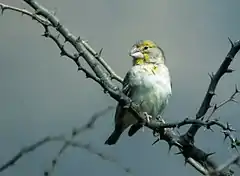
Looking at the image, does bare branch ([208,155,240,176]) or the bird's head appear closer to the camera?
bare branch ([208,155,240,176])

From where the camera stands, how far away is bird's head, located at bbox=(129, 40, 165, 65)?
8.17 meters

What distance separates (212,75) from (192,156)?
0.60 metres

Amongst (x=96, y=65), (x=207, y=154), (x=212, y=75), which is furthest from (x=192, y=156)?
(x=96, y=65)

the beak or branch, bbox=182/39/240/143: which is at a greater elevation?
the beak

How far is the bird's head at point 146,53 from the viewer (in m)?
8.17

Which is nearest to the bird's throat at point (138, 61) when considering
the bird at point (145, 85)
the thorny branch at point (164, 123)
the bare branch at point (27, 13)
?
the bird at point (145, 85)

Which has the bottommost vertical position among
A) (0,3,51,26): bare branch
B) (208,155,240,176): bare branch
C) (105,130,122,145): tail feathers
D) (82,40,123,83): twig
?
(105,130,122,145): tail feathers

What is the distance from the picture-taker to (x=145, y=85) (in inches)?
296

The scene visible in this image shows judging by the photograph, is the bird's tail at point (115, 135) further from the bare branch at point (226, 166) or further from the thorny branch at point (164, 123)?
the bare branch at point (226, 166)

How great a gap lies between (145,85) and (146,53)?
3.01 feet

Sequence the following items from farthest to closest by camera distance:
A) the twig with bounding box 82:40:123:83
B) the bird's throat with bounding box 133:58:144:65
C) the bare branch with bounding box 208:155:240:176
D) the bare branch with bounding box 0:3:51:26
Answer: the bird's throat with bounding box 133:58:144:65 < the twig with bounding box 82:40:123:83 < the bare branch with bounding box 0:3:51:26 < the bare branch with bounding box 208:155:240:176

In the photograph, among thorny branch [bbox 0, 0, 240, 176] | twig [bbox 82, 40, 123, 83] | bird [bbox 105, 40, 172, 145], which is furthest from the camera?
bird [bbox 105, 40, 172, 145]

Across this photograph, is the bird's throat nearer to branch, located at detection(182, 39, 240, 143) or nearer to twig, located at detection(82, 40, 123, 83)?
twig, located at detection(82, 40, 123, 83)

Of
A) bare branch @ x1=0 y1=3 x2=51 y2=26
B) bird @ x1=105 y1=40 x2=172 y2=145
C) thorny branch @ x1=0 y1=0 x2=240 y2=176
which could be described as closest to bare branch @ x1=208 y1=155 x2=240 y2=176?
thorny branch @ x1=0 y1=0 x2=240 y2=176
